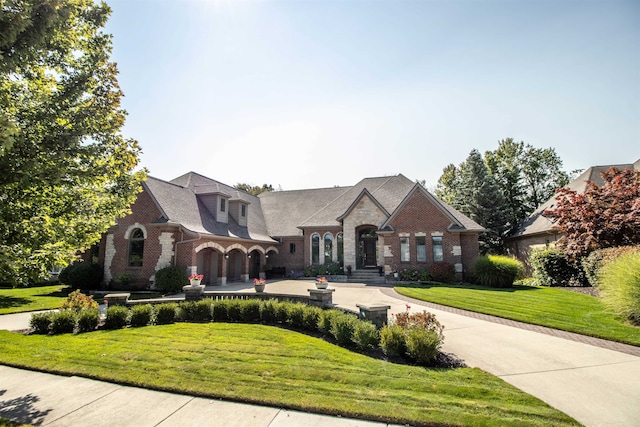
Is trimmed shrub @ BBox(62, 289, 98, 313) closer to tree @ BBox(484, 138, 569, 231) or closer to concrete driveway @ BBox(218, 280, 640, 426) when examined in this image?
concrete driveway @ BBox(218, 280, 640, 426)

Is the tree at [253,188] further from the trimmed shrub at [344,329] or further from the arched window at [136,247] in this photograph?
the trimmed shrub at [344,329]

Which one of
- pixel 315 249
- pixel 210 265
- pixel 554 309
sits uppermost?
pixel 315 249

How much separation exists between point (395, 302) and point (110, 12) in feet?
41.8

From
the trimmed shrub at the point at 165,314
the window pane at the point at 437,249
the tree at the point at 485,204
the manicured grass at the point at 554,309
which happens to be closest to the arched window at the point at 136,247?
the trimmed shrub at the point at 165,314

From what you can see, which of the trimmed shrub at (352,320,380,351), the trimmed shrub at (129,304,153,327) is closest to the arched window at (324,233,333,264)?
the trimmed shrub at (129,304,153,327)

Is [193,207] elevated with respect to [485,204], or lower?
lower

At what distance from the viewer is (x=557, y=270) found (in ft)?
56.9

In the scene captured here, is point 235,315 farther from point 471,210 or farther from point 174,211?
point 471,210

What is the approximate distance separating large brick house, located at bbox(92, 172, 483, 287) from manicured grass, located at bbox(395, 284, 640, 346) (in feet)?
23.6

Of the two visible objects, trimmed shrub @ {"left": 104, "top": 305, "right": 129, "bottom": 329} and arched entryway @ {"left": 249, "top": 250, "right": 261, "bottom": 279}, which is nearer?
trimmed shrub @ {"left": 104, "top": 305, "right": 129, "bottom": 329}

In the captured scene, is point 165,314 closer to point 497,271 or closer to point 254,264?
point 254,264

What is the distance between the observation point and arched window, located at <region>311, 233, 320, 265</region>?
2583 cm

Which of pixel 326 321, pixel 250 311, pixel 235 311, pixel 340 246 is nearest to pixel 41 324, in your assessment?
pixel 235 311

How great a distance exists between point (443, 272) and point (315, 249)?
400 inches
